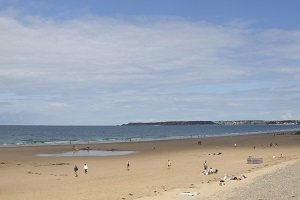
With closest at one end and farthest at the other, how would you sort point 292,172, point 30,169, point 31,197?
1. point 31,197
2. point 292,172
3. point 30,169

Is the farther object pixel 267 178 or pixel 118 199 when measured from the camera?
pixel 267 178

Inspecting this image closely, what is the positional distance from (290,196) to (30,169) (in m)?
29.4

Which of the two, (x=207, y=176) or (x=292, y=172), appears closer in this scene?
(x=292, y=172)

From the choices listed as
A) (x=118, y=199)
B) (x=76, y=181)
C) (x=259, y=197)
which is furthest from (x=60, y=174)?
(x=259, y=197)

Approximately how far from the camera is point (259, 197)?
76.1 ft

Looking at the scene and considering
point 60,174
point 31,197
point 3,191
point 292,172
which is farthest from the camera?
point 60,174

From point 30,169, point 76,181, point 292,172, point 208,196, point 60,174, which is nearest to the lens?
point 208,196

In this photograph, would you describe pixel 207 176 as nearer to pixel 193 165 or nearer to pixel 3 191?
pixel 193 165

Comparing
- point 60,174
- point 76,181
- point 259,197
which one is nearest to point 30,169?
point 60,174

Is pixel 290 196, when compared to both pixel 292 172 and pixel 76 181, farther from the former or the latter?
pixel 76 181

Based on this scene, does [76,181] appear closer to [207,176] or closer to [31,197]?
[31,197]

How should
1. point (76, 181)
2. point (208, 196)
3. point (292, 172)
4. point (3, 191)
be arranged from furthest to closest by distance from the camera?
point (76, 181)
point (292, 172)
point (3, 191)
point (208, 196)

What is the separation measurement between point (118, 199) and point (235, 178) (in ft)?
32.1

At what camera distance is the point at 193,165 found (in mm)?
46344
